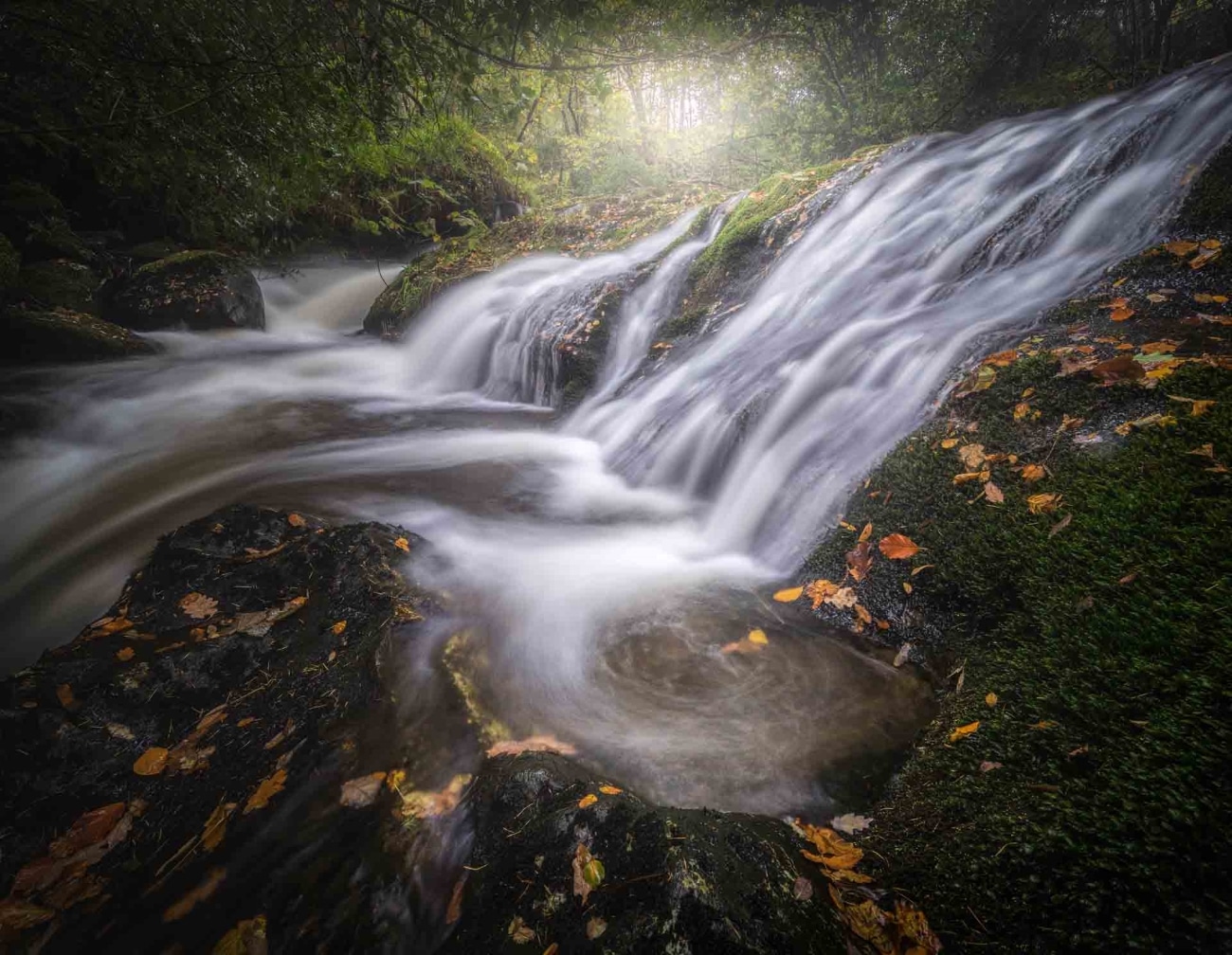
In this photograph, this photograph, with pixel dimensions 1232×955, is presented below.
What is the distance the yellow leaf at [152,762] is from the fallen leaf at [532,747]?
1.49 m

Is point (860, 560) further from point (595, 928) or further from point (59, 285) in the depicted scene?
point (59, 285)

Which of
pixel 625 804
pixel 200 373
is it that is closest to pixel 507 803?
pixel 625 804

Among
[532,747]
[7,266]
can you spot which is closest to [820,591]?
[532,747]

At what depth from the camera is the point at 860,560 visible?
2.73 m

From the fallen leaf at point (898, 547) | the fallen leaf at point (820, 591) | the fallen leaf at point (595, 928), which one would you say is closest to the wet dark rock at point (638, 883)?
the fallen leaf at point (595, 928)

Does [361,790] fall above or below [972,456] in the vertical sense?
below

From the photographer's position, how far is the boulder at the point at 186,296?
8.73 metres

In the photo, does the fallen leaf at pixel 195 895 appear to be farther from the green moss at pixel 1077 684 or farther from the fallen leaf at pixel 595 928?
the green moss at pixel 1077 684

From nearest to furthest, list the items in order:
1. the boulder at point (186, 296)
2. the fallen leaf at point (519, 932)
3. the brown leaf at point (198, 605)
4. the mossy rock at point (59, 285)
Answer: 1. the fallen leaf at point (519, 932)
2. the brown leaf at point (198, 605)
3. the mossy rock at point (59, 285)
4. the boulder at point (186, 296)

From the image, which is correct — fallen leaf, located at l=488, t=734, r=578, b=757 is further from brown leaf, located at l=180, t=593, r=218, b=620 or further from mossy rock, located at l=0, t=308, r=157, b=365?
mossy rock, located at l=0, t=308, r=157, b=365

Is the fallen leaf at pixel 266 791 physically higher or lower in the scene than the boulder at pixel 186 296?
lower

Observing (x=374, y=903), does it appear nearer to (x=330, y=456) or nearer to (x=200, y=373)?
(x=330, y=456)

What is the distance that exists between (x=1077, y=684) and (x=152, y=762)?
3.58m

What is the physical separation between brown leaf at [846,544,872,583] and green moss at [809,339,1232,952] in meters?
0.08
